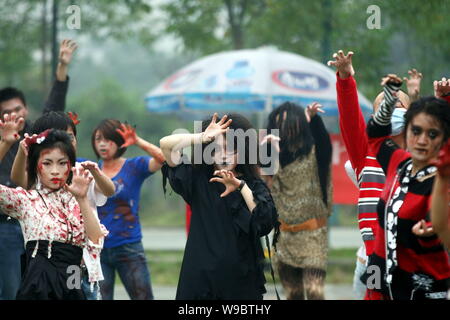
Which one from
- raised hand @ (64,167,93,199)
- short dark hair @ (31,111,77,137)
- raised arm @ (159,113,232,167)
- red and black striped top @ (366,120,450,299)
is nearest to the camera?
red and black striped top @ (366,120,450,299)

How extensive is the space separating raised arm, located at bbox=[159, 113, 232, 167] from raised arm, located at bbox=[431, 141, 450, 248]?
1.45 m

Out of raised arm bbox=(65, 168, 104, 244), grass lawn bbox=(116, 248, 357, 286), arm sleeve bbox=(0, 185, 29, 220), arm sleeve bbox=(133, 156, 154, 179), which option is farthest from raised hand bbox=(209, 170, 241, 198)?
grass lawn bbox=(116, 248, 357, 286)

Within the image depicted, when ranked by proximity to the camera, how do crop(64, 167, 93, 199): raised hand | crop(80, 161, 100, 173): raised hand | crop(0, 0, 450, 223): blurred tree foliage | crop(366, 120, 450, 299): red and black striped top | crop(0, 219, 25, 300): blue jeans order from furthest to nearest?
1. crop(0, 0, 450, 223): blurred tree foliage
2. crop(0, 219, 25, 300): blue jeans
3. crop(80, 161, 100, 173): raised hand
4. crop(64, 167, 93, 199): raised hand
5. crop(366, 120, 450, 299): red and black striped top

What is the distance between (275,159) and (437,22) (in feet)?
15.7

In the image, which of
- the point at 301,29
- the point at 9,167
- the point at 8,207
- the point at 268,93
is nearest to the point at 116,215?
the point at 9,167

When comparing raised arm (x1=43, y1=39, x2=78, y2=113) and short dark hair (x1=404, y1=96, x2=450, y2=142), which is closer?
short dark hair (x1=404, y1=96, x2=450, y2=142)

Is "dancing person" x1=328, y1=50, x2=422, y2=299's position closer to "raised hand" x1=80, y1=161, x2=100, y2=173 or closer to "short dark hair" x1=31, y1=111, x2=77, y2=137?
"raised hand" x1=80, y1=161, x2=100, y2=173

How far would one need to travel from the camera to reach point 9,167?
6551 millimetres

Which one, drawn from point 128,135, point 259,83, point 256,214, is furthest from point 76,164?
point 259,83

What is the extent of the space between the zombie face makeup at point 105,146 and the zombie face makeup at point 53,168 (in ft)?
5.78

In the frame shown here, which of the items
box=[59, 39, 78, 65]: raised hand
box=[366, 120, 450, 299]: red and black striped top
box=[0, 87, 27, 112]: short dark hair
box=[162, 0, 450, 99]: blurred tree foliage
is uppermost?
box=[162, 0, 450, 99]: blurred tree foliage

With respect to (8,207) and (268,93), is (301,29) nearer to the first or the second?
(268,93)

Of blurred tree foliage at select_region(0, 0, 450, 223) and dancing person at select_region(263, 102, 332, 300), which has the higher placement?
blurred tree foliage at select_region(0, 0, 450, 223)

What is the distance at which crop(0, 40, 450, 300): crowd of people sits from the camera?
4.16 m
